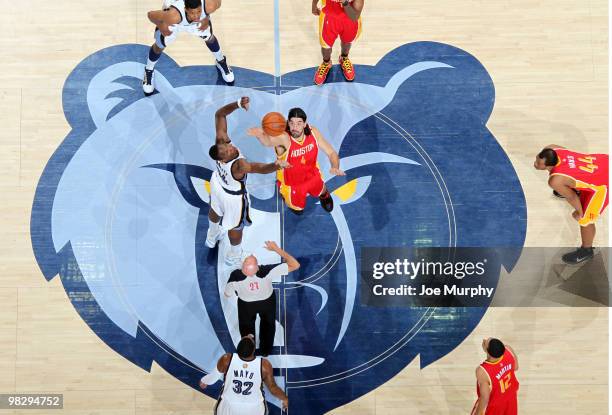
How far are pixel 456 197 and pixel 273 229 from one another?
2408 millimetres

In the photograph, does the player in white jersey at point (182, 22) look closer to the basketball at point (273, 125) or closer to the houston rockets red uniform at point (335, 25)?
the houston rockets red uniform at point (335, 25)

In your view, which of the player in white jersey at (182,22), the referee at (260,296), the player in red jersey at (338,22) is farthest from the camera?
the player in red jersey at (338,22)

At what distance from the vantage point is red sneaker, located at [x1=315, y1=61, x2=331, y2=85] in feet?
25.0

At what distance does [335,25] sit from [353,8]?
39 cm

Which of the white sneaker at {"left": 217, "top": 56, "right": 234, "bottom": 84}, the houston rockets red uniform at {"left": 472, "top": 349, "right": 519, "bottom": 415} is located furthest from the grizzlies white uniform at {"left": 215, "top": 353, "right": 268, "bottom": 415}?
the white sneaker at {"left": 217, "top": 56, "right": 234, "bottom": 84}

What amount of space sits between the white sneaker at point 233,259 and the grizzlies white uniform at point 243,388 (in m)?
1.39

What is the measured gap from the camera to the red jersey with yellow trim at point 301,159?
6379 millimetres

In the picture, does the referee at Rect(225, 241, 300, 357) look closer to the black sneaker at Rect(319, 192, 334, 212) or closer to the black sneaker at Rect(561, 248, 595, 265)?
the black sneaker at Rect(319, 192, 334, 212)

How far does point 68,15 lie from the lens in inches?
309

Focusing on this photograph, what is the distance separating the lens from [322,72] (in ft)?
25.1

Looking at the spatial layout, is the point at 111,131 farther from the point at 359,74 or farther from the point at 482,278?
the point at 482,278

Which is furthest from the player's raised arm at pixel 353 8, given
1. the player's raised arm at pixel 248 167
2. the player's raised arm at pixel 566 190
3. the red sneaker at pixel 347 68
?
the player's raised arm at pixel 566 190

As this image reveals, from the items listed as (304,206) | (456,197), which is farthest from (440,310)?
(304,206)

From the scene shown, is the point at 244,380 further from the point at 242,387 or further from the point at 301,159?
the point at 301,159
